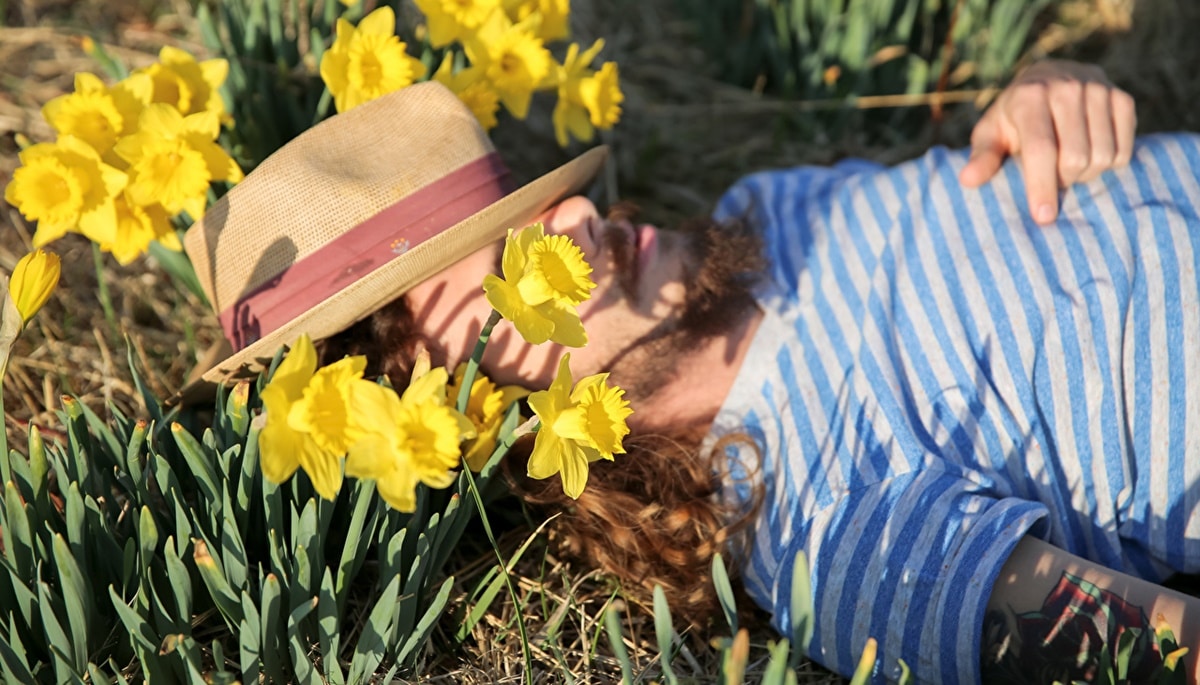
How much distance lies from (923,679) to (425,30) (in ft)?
5.80

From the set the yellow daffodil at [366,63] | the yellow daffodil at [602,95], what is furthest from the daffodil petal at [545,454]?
the yellow daffodil at [602,95]

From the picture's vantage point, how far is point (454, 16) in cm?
204

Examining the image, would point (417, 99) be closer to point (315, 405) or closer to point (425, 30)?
point (425, 30)

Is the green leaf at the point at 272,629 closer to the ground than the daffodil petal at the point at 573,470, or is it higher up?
closer to the ground


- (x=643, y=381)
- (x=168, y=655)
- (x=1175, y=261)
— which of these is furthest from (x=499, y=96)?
(x=1175, y=261)

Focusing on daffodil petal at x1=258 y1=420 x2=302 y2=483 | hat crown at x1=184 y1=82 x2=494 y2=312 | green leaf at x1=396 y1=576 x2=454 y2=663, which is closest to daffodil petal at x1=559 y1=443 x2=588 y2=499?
green leaf at x1=396 y1=576 x2=454 y2=663

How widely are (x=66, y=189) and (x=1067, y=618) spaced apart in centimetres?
191

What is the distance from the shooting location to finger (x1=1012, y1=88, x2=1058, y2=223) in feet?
6.52

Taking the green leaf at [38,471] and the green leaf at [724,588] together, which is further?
the green leaf at [38,471]

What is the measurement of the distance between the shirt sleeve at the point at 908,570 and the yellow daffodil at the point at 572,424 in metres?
0.57

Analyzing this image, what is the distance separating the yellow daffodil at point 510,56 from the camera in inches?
79.9

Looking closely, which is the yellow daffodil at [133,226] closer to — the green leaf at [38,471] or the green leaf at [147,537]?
the green leaf at [38,471]

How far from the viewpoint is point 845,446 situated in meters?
1.85

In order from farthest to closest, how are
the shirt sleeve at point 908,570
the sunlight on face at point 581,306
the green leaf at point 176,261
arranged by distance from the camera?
1. the green leaf at point 176,261
2. the sunlight on face at point 581,306
3. the shirt sleeve at point 908,570
